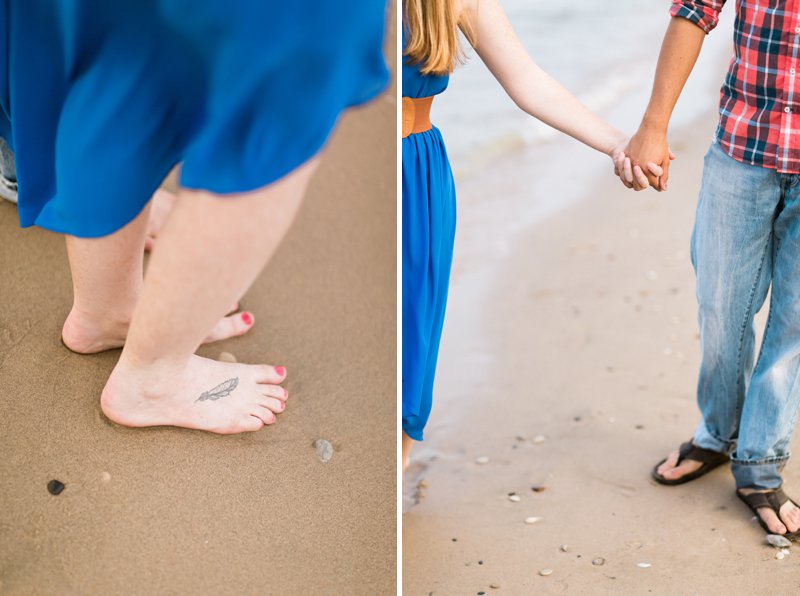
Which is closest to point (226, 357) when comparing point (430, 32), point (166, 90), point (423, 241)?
point (423, 241)

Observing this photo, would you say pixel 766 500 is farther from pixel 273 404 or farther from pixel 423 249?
pixel 273 404

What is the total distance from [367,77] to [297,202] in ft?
0.83

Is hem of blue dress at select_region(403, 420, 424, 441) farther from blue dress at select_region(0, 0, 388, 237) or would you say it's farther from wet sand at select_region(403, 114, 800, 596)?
blue dress at select_region(0, 0, 388, 237)

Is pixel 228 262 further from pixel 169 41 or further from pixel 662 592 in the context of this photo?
pixel 662 592

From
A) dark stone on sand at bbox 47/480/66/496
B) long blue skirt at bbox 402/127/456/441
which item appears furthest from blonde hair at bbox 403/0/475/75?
dark stone on sand at bbox 47/480/66/496

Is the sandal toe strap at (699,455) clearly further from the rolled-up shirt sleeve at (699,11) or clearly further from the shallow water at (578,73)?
the shallow water at (578,73)

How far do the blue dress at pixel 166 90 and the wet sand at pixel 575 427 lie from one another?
1.22 meters

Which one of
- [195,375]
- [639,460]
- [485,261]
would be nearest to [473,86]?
[485,261]

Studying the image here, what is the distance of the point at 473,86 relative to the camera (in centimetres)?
729

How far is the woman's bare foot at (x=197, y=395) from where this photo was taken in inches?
74.4

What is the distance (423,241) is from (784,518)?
126 cm

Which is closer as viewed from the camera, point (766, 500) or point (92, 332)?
point (92, 332)

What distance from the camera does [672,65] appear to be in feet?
7.03

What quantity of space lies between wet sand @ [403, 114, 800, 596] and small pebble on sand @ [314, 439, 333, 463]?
0.41 m
